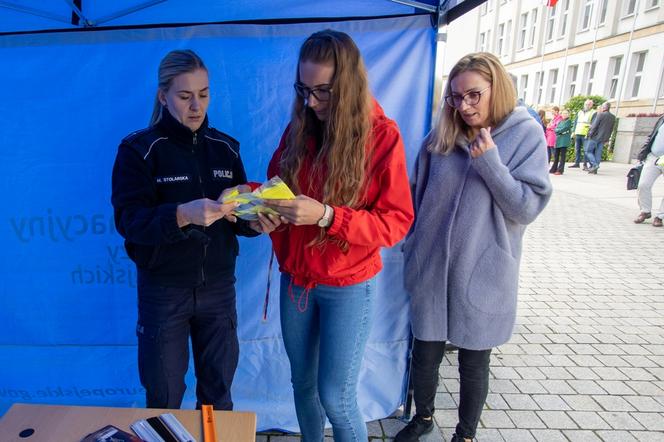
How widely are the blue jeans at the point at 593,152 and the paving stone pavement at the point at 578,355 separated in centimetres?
664

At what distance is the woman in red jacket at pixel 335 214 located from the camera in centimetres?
142

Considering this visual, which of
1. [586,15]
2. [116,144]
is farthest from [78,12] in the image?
[586,15]

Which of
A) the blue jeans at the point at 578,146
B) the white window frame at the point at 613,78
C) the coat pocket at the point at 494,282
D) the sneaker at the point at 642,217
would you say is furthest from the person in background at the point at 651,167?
the white window frame at the point at 613,78

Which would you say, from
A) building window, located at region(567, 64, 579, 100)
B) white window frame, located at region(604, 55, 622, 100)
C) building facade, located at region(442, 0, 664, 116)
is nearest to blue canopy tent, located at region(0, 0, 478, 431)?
building facade, located at region(442, 0, 664, 116)

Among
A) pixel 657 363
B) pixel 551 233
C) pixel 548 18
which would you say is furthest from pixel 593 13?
pixel 657 363

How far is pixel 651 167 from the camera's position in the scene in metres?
6.26

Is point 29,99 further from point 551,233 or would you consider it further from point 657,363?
point 551,233

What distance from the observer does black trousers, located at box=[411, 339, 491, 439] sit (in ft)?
6.46

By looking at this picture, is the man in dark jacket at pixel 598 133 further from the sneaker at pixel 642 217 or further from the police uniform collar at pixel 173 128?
the police uniform collar at pixel 173 128

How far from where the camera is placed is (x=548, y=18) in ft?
73.3

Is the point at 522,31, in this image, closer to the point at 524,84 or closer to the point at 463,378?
the point at 524,84

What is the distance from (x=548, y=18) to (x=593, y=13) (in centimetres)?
375

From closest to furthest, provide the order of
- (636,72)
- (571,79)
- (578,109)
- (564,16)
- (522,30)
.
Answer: (578,109) → (636,72) → (571,79) → (564,16) → (522,30)

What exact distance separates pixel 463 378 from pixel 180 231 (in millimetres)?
1506
